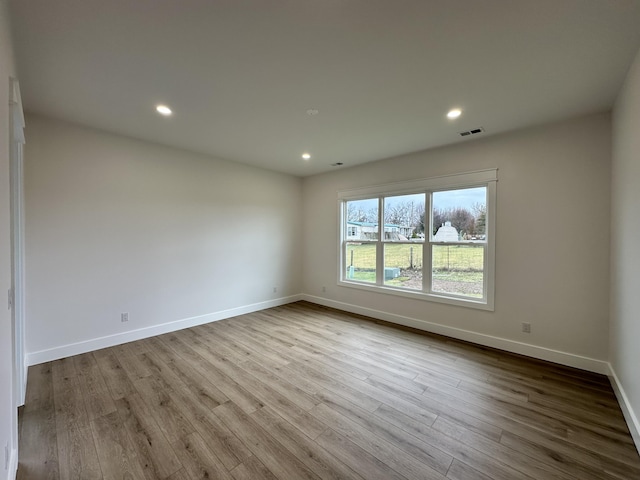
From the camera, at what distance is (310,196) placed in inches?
223

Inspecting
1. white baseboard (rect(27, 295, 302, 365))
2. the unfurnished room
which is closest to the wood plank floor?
the unfurnished room

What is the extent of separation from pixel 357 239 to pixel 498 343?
8.65 ft

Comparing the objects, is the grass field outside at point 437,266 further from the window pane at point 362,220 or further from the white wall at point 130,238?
the white wall at point 130,238

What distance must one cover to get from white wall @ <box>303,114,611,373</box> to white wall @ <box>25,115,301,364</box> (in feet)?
10.7

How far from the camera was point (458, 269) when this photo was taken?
12.4ft

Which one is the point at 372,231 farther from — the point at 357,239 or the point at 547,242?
the point at 547,242

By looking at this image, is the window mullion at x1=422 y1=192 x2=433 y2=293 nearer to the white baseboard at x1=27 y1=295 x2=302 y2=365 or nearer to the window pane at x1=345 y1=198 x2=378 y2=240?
the window pane at x1=345 y1=198 x2=378 y2=240

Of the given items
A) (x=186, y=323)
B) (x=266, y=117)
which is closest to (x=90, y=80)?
(x=266, y=117)

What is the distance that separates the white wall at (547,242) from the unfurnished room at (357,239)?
23 millimetres

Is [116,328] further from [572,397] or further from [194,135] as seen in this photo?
[572,397]

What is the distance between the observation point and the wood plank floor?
65.3 inches

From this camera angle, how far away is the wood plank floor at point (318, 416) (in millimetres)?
1659

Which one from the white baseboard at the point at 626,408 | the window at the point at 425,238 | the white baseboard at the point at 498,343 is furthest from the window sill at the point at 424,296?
the white baseboard at the point at 626,408

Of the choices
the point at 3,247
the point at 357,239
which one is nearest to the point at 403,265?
the point at 357,239
